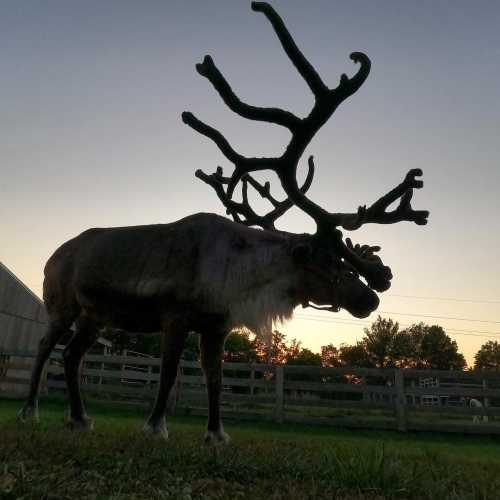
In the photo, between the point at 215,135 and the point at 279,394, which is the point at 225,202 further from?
the point at 279,394

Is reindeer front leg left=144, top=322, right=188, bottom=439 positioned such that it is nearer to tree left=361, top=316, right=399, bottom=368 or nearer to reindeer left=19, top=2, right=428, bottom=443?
reindeer left=19, top=2, right=428, bottom=443

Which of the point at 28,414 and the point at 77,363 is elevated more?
the point at 77,363

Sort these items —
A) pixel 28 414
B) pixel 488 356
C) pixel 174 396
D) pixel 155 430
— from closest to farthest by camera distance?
pixel 155 430 → pixel 28 414 → pixel 174 396 → pixel 488 356

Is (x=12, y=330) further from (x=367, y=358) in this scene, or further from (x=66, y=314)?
(x=367, y=358)

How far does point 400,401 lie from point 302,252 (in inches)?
241

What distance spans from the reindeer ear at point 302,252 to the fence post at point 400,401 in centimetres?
600

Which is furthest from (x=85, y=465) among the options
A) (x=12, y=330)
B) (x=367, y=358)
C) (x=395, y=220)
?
(x=367, y=358)

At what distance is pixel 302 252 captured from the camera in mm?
4562

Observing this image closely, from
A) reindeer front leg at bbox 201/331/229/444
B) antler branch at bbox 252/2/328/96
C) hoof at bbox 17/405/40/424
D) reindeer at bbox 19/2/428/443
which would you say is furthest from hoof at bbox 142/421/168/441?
antler branch at bbox 252/2/328/96

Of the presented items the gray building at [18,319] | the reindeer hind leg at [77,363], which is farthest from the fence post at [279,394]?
the gray building at [18,319]

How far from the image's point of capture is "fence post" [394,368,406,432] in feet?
30.8

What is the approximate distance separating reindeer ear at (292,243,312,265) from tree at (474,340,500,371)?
80.0 meters

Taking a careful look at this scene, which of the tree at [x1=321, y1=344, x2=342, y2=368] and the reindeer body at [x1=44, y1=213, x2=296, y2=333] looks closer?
the reindeer body at [x1=44, y1=213, x2=296, y2=333]

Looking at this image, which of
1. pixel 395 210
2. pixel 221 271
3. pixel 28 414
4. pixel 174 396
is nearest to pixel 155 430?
pixel 221 271
